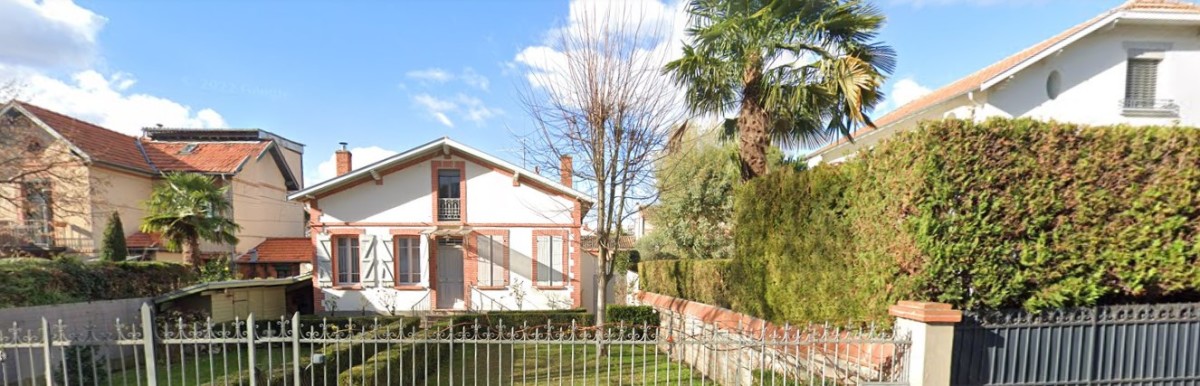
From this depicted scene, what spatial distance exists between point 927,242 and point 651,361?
6001 millimetres

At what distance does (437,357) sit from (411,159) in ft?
27.1

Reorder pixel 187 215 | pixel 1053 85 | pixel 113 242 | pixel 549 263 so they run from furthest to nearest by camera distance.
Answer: pixel 549 263, pixel 187 215, pixel 113 242, pixel 1053 85

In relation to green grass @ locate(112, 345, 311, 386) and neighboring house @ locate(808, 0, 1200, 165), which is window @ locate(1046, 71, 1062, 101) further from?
green grass @ locate(112, 345, 311, 386)

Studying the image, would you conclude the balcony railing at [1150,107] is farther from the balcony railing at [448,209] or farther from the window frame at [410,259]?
the window frame at [410,259]

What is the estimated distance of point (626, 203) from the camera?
8797mm

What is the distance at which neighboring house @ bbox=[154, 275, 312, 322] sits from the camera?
31.6 ft

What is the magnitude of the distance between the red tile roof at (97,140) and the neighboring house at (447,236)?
7683 mm

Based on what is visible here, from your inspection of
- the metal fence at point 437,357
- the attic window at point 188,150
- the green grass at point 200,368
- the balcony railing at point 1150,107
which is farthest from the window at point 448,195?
the balcony railing at point 1150,107

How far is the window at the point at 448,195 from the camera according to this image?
12.5 m

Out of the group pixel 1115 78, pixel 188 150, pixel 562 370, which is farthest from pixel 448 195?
pixel 1115 78

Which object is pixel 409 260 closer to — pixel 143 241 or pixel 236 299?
pixel 236 299

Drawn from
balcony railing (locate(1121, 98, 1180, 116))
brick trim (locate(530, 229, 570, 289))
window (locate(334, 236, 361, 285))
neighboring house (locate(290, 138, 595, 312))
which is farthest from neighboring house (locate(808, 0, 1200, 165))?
window (locate(334, 236, 361, 285))

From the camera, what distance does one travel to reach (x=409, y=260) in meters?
12.4

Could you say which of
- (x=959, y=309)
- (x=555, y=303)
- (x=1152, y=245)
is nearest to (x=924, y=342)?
(x=959, y=309)
